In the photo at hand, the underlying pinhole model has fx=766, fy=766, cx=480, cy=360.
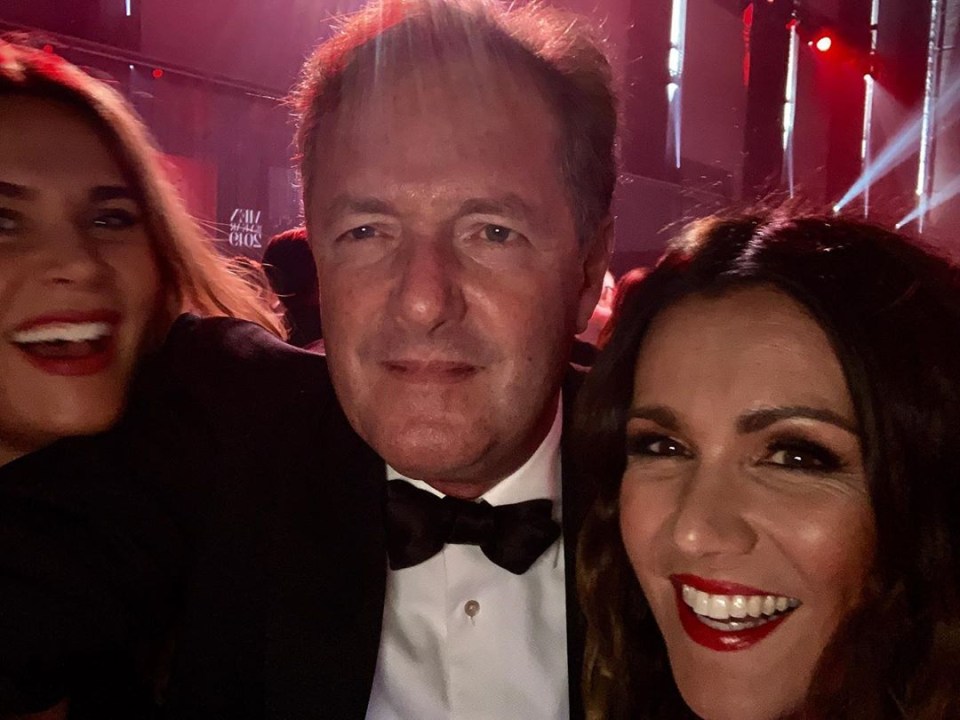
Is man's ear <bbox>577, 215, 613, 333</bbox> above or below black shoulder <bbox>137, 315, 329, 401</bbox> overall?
above

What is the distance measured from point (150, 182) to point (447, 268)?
769mm

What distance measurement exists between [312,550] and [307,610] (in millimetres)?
102

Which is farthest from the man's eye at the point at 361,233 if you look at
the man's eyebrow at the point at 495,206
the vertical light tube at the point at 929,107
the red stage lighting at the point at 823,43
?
the red stage lighting at the point at 823,43

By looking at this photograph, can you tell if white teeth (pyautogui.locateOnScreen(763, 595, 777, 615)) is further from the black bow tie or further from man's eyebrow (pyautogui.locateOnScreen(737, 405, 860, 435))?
the black bow tie

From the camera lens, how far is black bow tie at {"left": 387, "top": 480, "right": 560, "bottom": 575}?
4.42 feet

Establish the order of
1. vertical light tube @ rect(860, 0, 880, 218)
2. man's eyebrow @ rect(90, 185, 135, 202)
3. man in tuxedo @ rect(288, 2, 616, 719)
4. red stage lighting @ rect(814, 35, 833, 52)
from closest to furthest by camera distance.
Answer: man in tuxedo @ rect(288, 2, 616, 719)
man's eyebrow @ rect(90, 185, 135, 202)
red stage lighting @ rect(814, 35, 833, 52)
vertical light tube @ rect(860, 0, 880, 218)

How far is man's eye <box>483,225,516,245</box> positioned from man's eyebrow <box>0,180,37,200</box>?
2.76 ft

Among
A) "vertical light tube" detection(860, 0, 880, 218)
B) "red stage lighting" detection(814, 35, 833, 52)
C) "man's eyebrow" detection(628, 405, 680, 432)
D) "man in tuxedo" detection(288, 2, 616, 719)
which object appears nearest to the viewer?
"man's eyebrow" detection(628, 405, 680, 432)

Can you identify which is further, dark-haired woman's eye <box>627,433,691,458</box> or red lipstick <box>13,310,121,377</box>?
red lipstick <box>13,310,121,377</box>

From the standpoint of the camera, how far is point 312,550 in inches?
53.2

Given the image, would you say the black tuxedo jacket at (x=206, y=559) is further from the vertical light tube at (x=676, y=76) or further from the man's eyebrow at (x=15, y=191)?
the vertical light tube at (x=676, y=76)

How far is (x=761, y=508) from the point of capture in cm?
108

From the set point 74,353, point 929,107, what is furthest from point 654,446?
point 929,107

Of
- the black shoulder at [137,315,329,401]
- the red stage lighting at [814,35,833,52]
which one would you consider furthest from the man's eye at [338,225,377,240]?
the red stage lighting at [814,35,833,52]
